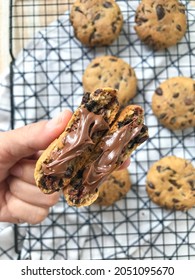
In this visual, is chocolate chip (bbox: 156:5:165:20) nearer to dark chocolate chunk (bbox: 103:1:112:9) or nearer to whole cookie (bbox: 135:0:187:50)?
whole cookie (bbox: 135:0:187:50)

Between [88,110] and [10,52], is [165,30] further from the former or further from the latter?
[88,110]

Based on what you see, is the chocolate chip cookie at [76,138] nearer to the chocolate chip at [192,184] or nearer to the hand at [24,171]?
the hand at [24,171]

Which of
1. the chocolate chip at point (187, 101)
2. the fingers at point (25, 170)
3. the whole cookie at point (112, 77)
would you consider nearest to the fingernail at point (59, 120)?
the fingers at point (25, 170)

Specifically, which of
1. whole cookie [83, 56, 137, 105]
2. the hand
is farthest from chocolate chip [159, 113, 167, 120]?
the hand

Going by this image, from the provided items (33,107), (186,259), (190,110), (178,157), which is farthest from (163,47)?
(186,259)

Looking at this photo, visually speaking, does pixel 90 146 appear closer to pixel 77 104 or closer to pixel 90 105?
pixel 90 105

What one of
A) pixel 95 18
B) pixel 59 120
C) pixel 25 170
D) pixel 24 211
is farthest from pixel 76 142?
pixel 95 18

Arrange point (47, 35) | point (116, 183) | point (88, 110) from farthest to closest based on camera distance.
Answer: point (47, 35) < point (116, 183) < point (88, 110)
